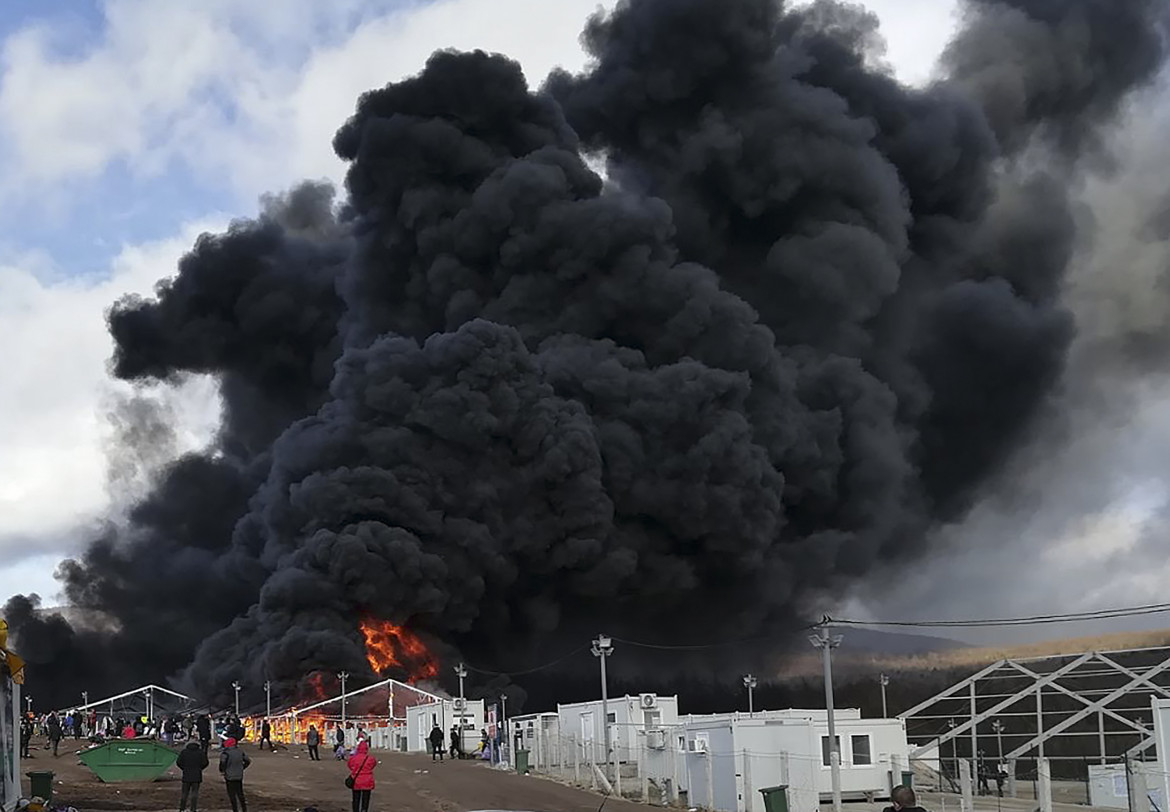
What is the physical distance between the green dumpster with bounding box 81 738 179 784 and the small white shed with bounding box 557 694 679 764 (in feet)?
54.6

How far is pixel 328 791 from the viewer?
36.2 meters

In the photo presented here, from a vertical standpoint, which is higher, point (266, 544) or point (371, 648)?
point (266, 544)

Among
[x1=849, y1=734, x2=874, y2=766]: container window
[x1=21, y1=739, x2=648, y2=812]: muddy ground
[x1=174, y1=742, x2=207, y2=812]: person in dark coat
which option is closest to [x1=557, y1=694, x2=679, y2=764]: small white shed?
[x1=21, y1=739, x2=648, y2=812]: muddy ground

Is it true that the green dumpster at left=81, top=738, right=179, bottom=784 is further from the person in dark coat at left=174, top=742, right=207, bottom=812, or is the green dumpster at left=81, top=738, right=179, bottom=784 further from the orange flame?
the orange flame

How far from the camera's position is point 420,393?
88.7 metres

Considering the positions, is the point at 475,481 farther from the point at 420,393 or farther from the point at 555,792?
the point at 555,792

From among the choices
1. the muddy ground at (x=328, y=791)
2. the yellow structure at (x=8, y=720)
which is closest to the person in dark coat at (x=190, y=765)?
the muddy ground at (x=328, y=791)

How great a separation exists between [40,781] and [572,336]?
70.7 meters

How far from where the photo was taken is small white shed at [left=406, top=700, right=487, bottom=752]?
6438 cm

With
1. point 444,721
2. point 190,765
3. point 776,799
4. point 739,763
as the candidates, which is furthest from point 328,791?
point 444,721

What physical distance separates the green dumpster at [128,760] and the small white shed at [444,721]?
28.1 metres

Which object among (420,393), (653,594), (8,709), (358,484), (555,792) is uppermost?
(420,393)

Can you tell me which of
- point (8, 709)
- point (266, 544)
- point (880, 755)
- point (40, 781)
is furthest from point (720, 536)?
point (8, 709)

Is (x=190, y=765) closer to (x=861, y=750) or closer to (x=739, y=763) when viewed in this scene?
(x=739, y=763)
